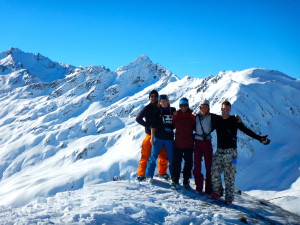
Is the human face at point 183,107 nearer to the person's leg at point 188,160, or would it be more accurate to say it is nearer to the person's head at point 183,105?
the person's head at point 183,105

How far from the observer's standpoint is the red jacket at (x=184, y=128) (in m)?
9.99

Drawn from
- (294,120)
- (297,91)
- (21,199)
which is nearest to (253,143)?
(294,120)

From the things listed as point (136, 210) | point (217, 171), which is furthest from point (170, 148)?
point (136, 210)

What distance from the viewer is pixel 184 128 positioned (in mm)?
10039

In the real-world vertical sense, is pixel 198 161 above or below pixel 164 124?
below

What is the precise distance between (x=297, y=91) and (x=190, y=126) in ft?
461

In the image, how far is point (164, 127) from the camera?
10539 millimetres

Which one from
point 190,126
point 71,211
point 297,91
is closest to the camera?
point 71,211

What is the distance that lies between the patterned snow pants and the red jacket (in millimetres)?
1069

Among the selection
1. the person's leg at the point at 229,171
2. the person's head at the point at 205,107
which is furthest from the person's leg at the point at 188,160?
the person's head at the point at 205,107

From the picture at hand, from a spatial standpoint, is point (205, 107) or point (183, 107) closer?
point (205, 107)

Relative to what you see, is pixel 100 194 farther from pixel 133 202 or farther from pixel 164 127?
pixel 164 127

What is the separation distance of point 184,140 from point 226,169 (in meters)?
1.70

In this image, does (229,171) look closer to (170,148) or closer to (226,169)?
(226,169)
